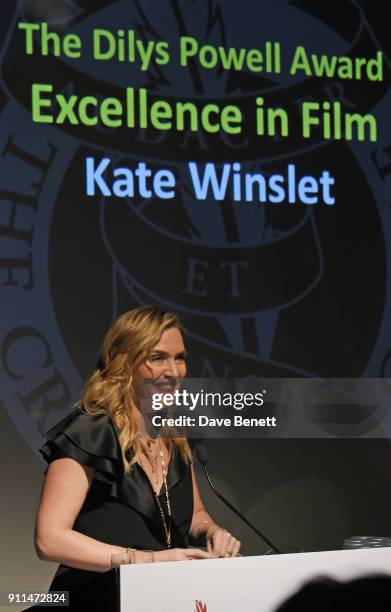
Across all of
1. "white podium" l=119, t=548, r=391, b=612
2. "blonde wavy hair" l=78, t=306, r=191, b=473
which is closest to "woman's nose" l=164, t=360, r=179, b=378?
"blonde wavy hair" l=78, t=306, r=191, b=473

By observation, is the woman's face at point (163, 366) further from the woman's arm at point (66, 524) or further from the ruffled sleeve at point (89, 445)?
the woman's arm at point (66, 524)

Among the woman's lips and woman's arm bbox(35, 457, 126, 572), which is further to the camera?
the woman's lips

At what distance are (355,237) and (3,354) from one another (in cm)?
148

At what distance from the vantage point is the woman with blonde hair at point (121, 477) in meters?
2.46

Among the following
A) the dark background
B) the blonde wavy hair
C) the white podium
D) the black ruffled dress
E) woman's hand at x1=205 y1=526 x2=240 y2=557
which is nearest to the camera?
the white podium

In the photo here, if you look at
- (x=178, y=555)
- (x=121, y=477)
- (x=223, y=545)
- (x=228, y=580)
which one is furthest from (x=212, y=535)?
(x=228, y=580)

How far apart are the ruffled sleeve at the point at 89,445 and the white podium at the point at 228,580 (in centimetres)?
75

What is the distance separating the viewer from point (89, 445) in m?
2.62

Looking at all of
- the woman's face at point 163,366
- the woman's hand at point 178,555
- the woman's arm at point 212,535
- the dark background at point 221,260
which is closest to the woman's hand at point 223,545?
the woman's arm at point 212,535

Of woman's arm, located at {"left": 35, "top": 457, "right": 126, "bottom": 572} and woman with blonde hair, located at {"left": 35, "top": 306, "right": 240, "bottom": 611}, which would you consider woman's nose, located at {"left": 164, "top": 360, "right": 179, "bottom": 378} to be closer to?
woman with blonde hair, located at {"left": 35, "top": 306, "right": 240, "bottom": 611}

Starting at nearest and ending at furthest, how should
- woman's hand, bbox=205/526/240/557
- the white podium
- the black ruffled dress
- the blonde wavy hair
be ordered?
the white podium → woman's hand, bbox=205/526/240/557 → the black ruffled dress → the blonde wavy hair

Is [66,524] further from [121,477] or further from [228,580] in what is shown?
[228,580]

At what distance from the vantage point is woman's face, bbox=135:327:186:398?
2.94 meters

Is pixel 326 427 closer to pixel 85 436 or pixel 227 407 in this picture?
pixel 227 407
